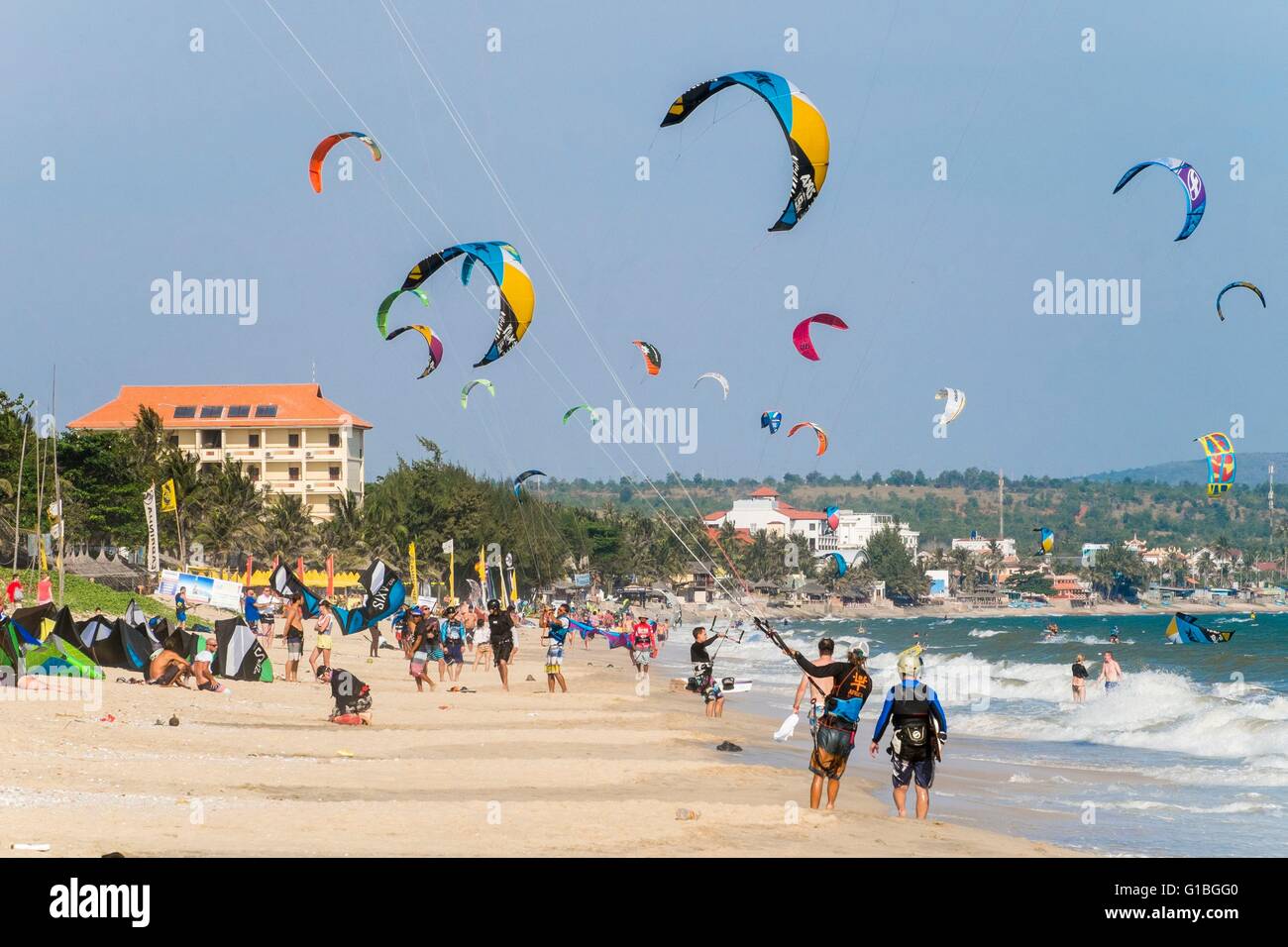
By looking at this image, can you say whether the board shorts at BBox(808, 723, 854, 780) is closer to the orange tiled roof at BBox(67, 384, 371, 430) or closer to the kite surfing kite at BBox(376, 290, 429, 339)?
the kite surfing kite at BBox(376, 290, 429, 339)

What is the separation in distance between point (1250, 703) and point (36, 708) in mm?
22389

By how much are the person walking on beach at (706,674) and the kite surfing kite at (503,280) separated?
5.39 m

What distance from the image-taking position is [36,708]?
14328 millimetres

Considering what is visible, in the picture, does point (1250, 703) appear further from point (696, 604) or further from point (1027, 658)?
point (696, 604)

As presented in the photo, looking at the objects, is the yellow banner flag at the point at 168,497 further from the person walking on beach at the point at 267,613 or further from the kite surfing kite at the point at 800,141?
the kite surfing kite at the point at 800,141

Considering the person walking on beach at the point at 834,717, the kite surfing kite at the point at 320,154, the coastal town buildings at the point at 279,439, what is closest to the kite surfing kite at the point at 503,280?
the kite surfing kite at the point at 320,154

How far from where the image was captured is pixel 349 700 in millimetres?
17422

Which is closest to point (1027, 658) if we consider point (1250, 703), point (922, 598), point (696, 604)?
point (1250, 703)

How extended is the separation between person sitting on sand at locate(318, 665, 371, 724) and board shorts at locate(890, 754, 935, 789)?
7.80 metres

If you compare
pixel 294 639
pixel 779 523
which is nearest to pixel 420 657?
pixel 294 639

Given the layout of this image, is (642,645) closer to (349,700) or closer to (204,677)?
(204,677)

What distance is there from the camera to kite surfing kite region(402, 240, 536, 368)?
864 inches

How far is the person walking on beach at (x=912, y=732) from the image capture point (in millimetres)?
11703

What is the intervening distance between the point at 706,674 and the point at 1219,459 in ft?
92.4
